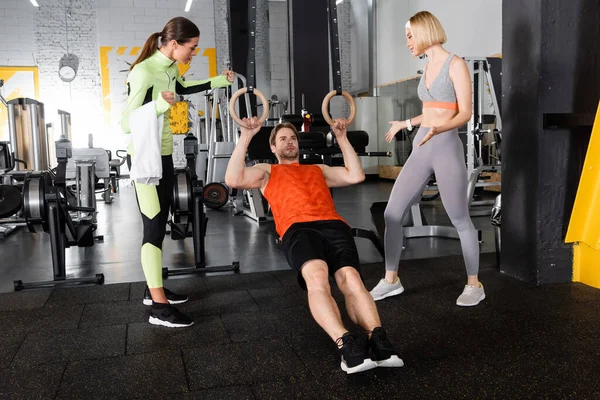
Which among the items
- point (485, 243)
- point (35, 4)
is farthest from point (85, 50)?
point (485, 243)

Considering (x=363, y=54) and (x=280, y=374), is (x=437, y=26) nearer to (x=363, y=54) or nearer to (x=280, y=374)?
(x=280, y=374)

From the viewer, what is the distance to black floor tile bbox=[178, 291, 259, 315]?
109 inches

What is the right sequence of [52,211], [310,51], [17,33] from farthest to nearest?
[17,33] → [310,51] → [52,211]

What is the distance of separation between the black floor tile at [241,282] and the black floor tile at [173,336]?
597 millimetres

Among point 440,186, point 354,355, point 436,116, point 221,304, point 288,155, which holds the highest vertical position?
point 436,116

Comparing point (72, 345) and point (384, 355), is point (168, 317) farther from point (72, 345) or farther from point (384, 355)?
point (384, 355)

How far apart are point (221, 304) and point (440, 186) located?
129cm

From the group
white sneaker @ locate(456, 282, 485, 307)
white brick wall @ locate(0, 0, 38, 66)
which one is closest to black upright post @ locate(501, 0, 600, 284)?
white sneaker @ locate(456, 282, 485, 307)

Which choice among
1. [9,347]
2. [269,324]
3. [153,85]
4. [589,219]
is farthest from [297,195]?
[589,219]

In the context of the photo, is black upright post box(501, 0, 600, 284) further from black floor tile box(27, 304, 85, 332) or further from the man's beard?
black floor tile box(27, 304, 85, 332)

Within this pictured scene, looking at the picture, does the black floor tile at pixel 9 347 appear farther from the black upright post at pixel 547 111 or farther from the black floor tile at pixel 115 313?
the black upright post at pixel 547 111

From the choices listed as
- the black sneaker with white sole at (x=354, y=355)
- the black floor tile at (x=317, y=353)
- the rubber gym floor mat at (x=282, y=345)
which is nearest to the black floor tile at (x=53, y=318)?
the rubber gym floor mat at (x=282, y=345)

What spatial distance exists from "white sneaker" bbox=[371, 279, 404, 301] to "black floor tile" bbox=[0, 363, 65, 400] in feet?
5.02

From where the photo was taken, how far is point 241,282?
332 cm
